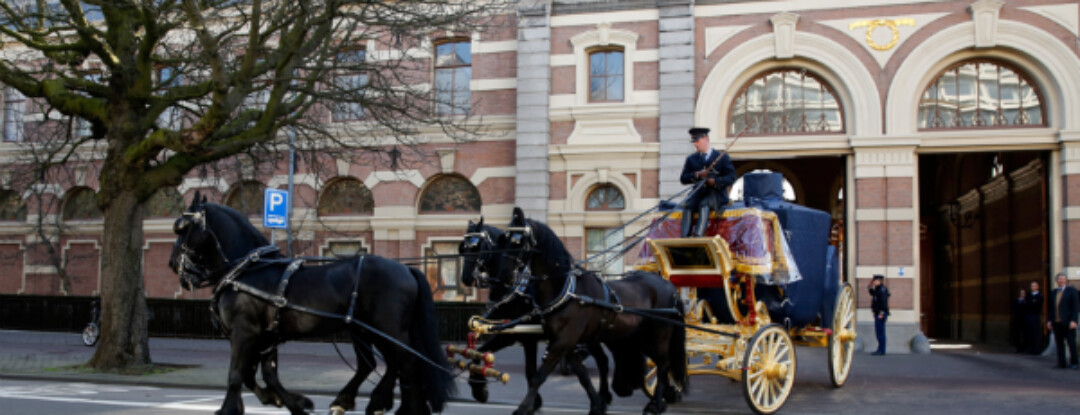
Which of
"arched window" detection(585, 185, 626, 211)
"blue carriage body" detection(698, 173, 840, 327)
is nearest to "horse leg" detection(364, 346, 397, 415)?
"blue carriage body" detection(698, 173, 840, 327)

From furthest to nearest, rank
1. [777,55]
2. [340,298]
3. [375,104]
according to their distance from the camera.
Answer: [777,55] < [375,104] < [340,298]

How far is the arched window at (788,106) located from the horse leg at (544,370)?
46.4ft

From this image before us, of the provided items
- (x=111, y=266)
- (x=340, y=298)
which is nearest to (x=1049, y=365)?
(x=340, y=298)

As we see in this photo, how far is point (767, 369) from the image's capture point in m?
10.4

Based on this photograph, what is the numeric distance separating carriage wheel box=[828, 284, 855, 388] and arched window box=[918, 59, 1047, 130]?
9.56 m

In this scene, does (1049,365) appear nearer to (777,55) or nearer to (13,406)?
(777,55)

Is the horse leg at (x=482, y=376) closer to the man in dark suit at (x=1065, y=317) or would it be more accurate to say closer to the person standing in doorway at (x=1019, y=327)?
the man in dark suit at (x=1065, y=317)

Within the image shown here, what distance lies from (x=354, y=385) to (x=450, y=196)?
15470mm

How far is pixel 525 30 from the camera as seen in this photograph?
23.1m

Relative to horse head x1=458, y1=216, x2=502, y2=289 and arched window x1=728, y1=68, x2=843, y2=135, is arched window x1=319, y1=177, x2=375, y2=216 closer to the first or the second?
arched window x1=728, y1=68, x2=843, y2=135

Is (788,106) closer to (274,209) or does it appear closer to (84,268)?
(274,209)

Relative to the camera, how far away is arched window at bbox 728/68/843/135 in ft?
71.5

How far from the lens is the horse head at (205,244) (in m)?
8.77

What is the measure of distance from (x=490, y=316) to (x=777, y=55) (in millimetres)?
14029
